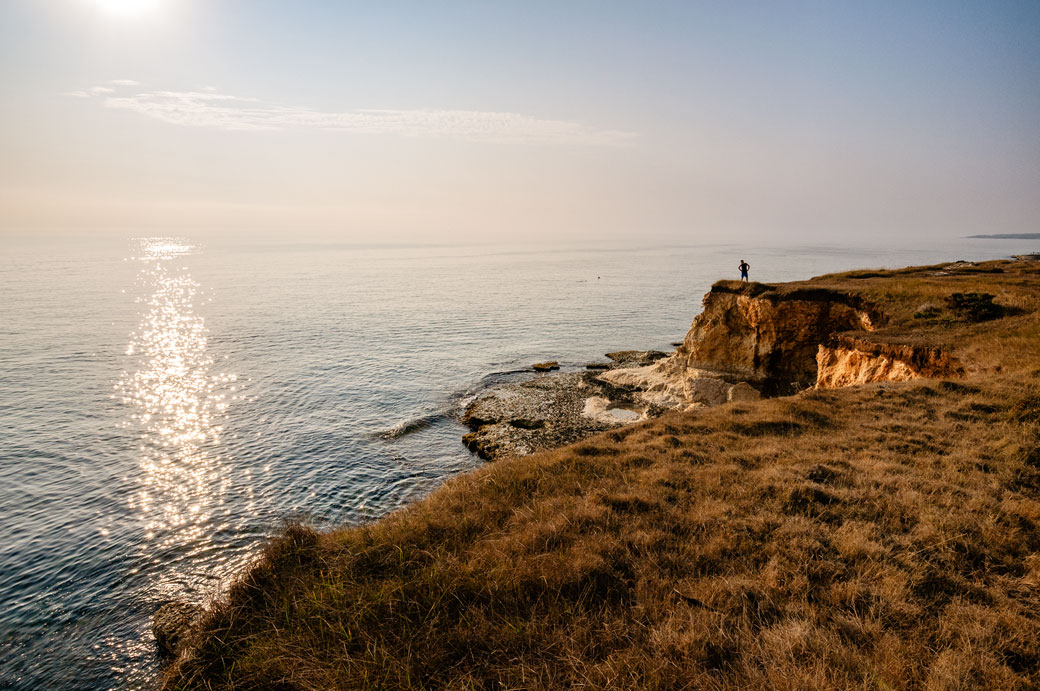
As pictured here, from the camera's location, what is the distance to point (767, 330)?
33.9 m

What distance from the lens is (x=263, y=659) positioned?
6855 mm

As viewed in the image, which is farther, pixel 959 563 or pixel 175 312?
pixel 175 312

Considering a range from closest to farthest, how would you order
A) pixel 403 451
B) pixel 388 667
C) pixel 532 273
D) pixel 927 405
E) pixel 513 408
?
pixel 388 667, pixel 927 405, pixel 403 451, pixel 513 408, pixel 532 273

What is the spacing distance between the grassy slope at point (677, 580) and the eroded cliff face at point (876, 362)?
29.0 feet

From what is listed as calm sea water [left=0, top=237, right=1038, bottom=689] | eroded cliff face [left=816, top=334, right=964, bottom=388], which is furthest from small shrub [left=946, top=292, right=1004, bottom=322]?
calm sea water [left=0, top=237, right=1038, bottom=689]

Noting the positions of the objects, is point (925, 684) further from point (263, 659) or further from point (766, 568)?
point (263, 659)

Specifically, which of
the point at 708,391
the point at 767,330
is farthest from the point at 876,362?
the point at 767,330

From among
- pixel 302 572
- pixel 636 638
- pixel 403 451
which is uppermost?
pixel 636 638

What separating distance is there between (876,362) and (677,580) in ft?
70.9

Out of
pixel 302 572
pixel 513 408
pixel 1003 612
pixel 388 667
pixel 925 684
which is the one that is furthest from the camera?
pixel 513 408

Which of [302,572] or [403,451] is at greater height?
[302,572]

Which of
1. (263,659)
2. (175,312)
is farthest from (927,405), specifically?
(175,312)

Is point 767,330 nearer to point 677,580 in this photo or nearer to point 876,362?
point 876,362

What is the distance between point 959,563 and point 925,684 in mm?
3661
